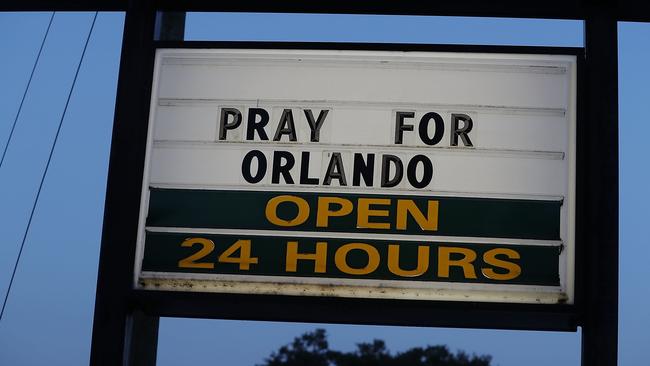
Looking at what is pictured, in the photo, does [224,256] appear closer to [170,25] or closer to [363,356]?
[170,25]

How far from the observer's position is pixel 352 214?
18.6ft

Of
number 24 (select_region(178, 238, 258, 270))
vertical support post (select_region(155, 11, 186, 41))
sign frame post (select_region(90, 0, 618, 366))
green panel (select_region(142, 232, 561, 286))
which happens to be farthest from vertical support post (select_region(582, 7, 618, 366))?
vertical support post (select_region(155, 11, 186, 41))

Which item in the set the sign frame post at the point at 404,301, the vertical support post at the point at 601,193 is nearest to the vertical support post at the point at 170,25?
the sign frame post at the point at 404,301

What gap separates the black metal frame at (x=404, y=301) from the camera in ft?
17.7

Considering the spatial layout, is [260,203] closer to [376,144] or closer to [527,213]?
[376,144]

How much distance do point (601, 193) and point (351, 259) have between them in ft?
4.56

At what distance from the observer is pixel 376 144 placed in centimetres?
577

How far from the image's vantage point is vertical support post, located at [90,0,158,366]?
550cm

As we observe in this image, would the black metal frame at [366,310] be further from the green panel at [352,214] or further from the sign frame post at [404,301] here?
the green panel at [352,214]

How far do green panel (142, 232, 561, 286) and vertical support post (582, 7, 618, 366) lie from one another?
22 centimetres

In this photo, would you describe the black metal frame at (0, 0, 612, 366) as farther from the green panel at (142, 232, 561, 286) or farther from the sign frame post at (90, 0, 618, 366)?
the green panel at (142, 232, 561, 286)

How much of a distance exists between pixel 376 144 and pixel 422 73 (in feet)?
1.64

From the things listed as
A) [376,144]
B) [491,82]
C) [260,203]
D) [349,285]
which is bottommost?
[349,285]

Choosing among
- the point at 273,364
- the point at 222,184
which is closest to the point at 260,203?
the point at 222,184
